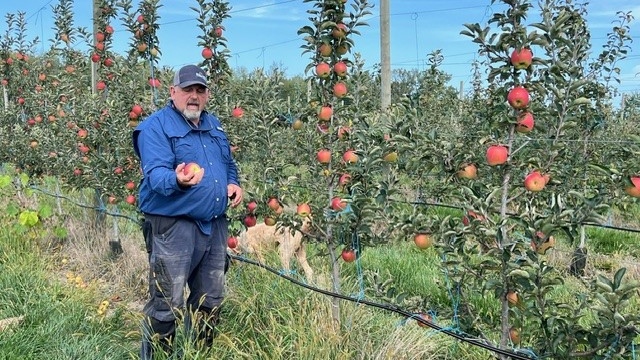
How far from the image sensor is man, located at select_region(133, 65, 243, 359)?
3.11 meters

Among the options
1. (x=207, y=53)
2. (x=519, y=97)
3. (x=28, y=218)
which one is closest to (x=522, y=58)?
(x=519, y=97)

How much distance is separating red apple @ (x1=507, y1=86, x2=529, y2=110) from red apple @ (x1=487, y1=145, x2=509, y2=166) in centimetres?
19

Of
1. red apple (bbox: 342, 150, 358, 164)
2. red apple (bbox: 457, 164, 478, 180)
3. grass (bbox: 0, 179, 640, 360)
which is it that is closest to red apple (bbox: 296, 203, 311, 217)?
red apple (bbox: 342, 150, 358, 164)

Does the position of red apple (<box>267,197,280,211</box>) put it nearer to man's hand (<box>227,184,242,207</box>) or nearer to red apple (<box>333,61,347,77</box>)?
man's hand (<box>227,184,242,207</box>)

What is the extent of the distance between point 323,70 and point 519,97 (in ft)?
4.32

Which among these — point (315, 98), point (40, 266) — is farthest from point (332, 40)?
point (40, 266)

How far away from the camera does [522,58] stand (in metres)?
2.29

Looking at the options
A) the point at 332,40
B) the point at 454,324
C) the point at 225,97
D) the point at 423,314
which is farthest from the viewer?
the point at 225,97

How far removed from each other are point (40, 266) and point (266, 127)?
Result: 9.23ft

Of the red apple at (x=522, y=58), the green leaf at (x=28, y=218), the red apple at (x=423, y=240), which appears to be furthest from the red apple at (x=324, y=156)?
the green leaf at (x=28, y=218)

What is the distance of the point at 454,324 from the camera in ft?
9.18

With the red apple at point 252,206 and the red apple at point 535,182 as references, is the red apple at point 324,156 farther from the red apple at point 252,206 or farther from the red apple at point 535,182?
the red apple at point 535,182

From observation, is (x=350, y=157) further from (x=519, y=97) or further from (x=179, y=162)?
(x=519, y=97)

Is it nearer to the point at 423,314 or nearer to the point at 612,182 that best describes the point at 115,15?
the point at 423,314
